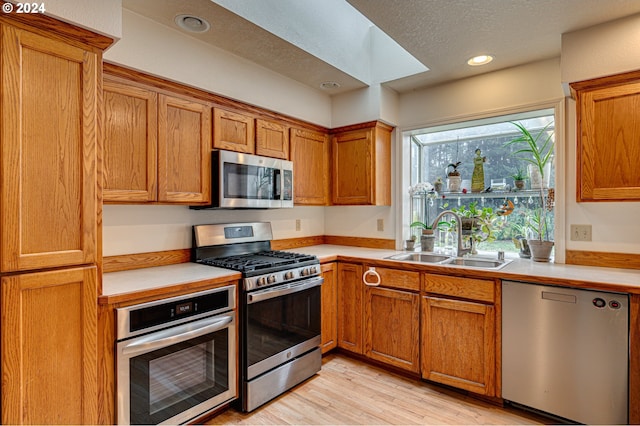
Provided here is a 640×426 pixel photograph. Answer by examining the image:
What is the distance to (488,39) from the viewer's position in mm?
2229

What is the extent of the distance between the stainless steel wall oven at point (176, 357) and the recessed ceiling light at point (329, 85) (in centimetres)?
197

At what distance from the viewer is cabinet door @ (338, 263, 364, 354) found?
2.84m

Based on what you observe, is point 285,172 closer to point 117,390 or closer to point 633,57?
point 117,390

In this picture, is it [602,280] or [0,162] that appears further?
[602,280]

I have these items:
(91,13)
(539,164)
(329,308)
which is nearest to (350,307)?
(329,308)

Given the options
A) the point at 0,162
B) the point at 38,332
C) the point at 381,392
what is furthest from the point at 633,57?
the point at 38,332

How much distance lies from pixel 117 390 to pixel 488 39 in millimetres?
2957

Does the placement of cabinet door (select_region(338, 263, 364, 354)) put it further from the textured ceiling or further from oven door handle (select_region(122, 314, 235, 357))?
the textured ceiling

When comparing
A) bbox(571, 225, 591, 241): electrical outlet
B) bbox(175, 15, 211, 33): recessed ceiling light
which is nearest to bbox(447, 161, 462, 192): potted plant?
bbox(571, 225, 591, 241): electrical outlet

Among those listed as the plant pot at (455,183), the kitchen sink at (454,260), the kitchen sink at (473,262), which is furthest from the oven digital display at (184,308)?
the plant pot at (455,183)

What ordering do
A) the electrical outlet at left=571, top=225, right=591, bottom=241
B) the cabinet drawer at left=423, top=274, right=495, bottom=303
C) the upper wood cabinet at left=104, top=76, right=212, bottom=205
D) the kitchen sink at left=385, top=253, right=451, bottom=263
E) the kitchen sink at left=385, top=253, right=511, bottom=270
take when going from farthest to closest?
the kitchen sink at left=385, top=253, right=451, bottom=263 → the kitchen sink at left=385, top=253, right=511, bottom=270 → the electrical outlet at left=571, top=225, right=591, bottom=241 → the cabinet drawer at left=423, top=274, right=495, bottom=303 → the upper wood cabinet at left=104, top=76, right=212, bottom=205

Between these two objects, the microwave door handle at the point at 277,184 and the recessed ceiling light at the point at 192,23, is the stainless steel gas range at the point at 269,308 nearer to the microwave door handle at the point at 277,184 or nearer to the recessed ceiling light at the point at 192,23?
the microwave door handle at the point at 277,184

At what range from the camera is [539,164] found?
8.73 feet

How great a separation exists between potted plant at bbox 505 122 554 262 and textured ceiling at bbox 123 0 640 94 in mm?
601
